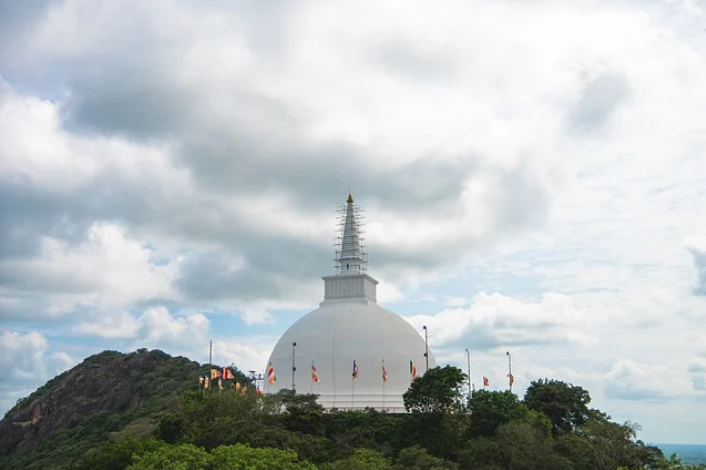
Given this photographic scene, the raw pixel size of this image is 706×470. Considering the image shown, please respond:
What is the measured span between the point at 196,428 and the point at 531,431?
2421 centimetres

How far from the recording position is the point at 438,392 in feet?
191

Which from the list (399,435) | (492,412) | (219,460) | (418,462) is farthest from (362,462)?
(492,412)

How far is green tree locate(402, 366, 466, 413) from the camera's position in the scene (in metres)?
58.3

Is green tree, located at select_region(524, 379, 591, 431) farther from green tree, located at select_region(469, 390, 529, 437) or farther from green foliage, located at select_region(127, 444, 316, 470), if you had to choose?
green foliage, located at select_region(127, 444, 316, 470)

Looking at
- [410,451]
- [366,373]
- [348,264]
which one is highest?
[348,264]

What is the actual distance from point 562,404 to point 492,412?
790cm

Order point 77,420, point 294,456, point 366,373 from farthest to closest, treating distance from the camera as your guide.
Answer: point 77,420 → point 366,373 → point 294,456

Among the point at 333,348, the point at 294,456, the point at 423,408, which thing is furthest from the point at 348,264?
the point at 294,456

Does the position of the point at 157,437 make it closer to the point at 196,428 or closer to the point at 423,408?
the point at 196,428

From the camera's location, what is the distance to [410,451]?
165ft

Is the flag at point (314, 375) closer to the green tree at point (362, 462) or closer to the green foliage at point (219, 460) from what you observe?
the green tree at point (362, 462)

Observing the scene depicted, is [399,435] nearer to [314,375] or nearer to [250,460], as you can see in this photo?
[314,375]

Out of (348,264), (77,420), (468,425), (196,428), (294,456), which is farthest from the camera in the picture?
(77,420)

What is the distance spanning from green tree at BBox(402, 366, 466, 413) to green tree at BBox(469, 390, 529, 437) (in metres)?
1.46
